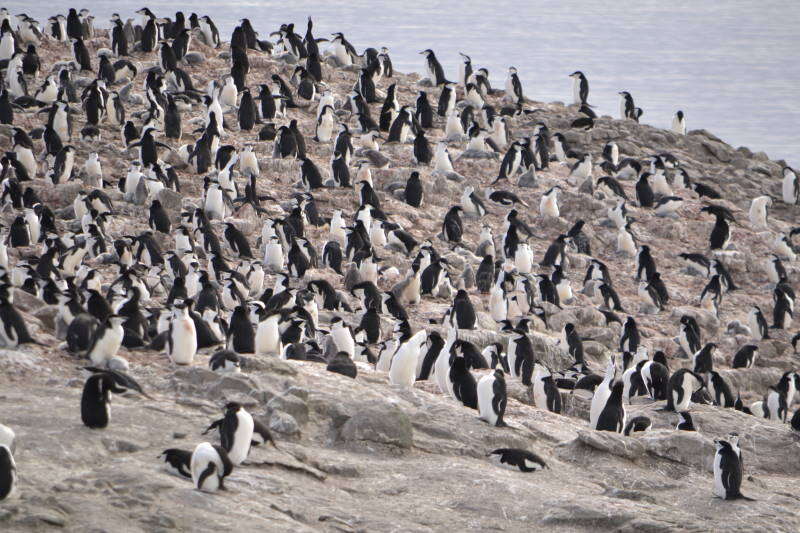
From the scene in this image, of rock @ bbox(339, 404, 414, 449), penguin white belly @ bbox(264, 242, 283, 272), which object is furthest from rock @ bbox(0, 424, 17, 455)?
penguin white belly @ bbox(264, 242, 283, 272)

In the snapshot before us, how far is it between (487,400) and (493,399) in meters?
0.08

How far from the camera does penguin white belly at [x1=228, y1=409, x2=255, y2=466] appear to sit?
8.66m

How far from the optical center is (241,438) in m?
8.69

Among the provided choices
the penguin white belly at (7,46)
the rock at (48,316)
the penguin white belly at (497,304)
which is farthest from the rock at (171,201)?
the penguin white belly at (7,46)

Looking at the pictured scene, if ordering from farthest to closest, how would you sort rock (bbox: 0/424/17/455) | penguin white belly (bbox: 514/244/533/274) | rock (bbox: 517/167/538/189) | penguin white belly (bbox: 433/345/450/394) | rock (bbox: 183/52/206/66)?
rock (bbox: 183/52/206/66) → rock (bbox: 517/167/538/189) → penguin white belly (bbox: 514/244/533/274) → penguin white belly (bbox: 433/345/450/394) → rock (bbox: 0/424/17/455)

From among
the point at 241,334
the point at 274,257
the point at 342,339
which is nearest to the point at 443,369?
the point at 342,339

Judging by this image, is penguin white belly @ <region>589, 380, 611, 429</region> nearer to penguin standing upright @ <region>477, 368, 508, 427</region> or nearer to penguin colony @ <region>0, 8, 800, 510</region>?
penguin colony @ <region>0, 8, 800, 510</region>

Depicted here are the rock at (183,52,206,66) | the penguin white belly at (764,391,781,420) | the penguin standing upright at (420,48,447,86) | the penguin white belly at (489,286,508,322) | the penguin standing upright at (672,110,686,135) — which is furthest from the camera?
the penguin standing upright at (672,110,686,135)

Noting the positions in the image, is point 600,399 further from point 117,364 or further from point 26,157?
point 26,157

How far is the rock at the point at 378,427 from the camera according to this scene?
10000 mm

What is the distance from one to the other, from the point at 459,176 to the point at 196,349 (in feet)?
39.1

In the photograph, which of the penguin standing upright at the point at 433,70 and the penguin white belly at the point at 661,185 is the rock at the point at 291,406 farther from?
the penguin standing upright at the point at 433,70

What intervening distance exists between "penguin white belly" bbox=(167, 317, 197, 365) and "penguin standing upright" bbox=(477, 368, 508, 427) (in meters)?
2.81

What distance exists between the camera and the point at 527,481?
9.91 meters
